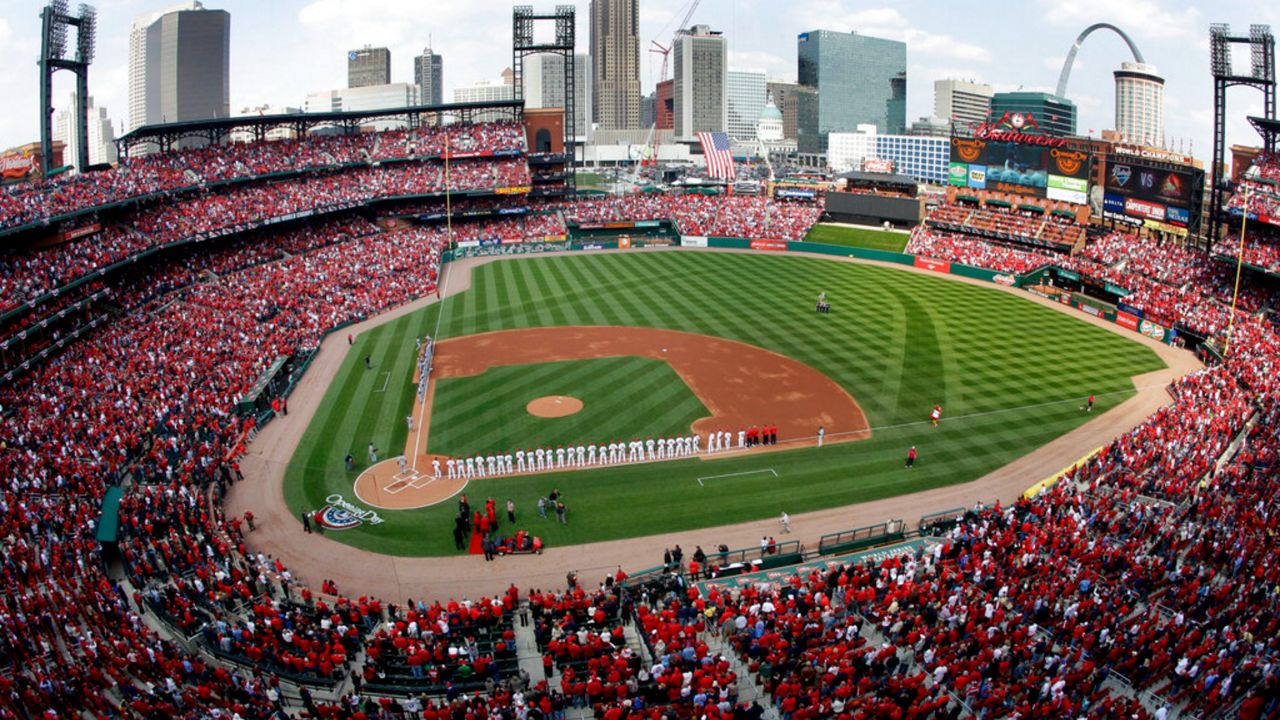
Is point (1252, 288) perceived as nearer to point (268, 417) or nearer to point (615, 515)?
point (615, 515)

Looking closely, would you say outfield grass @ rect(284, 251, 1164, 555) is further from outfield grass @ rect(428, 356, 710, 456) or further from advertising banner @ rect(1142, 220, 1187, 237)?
advertising banner @ rect(1142, 220, 1187, 237)

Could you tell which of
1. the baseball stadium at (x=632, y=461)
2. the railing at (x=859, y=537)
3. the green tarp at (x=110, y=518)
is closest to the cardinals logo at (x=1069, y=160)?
the baseball stadium at (x=632, y=461)

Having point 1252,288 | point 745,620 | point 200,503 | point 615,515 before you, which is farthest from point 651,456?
point 1252,288

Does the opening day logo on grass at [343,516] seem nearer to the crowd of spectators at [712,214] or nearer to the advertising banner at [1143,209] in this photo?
the advertising banner at [1143,209]

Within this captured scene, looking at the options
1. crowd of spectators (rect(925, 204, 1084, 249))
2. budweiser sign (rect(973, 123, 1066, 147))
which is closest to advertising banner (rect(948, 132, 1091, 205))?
budweiser sign (rect(973, 123, 1066, 147))

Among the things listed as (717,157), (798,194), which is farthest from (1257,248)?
(717,157)

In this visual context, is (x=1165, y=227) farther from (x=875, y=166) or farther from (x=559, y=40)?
(x=559, y=40)
